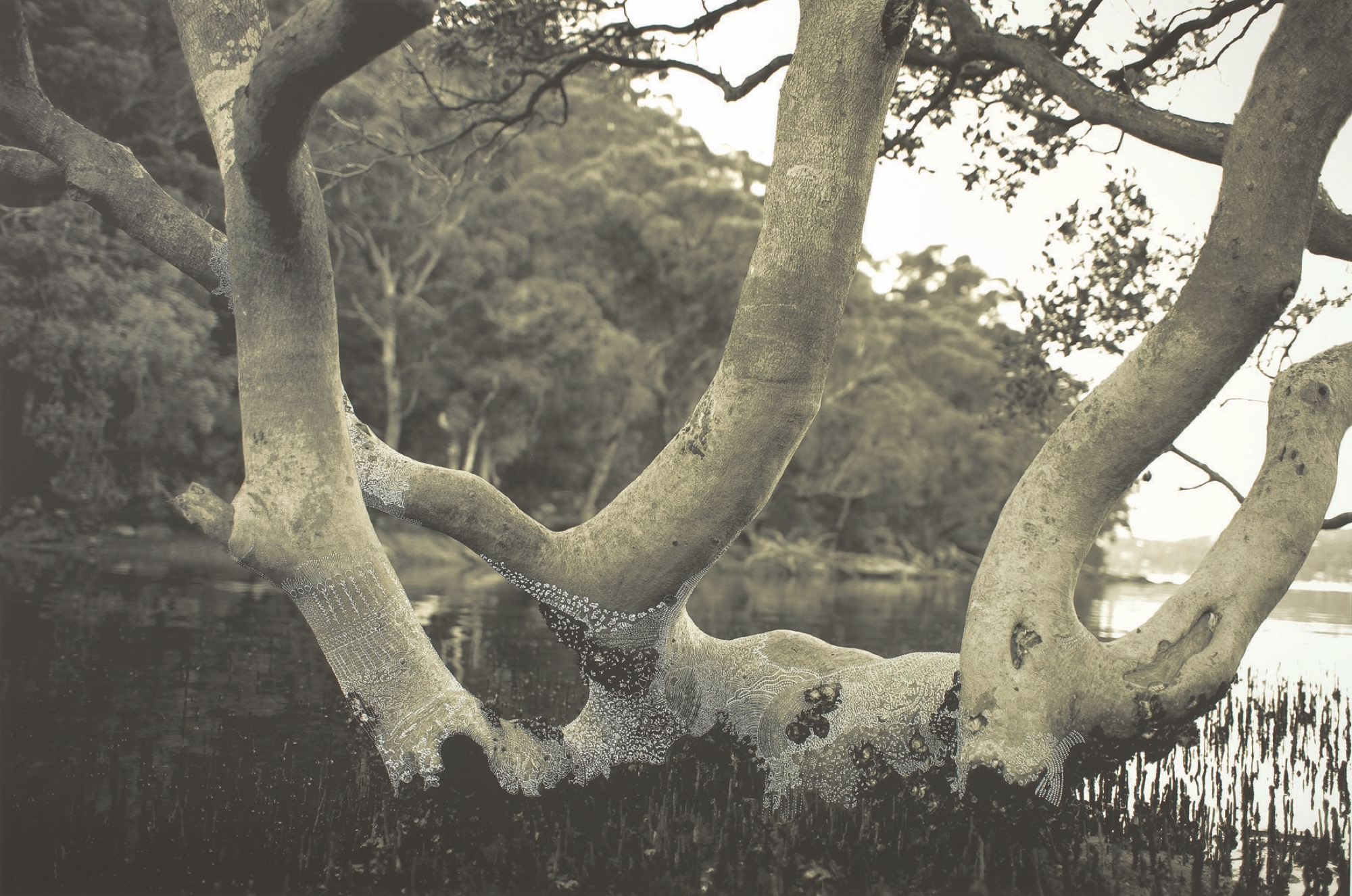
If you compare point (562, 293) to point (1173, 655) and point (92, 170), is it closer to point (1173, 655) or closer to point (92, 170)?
point (92, 170)

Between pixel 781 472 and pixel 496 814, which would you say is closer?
pixel 781 472

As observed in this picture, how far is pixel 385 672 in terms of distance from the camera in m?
4.49

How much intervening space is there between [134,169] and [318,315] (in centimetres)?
131

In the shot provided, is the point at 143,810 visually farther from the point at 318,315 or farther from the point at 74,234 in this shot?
the point at 74,234

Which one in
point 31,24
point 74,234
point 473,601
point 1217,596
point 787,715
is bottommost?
point 473,601

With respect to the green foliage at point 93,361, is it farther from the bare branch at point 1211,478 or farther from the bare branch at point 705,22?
the bare branch at point 1211,478

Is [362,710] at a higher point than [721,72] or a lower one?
lower

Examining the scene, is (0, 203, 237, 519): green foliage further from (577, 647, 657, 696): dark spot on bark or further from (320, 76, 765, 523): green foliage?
(577, 647, 657, 696): dark spot on bark

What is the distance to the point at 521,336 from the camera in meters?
25.1

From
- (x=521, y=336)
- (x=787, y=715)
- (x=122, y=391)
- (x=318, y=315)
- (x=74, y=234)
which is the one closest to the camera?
(x=318, y=315)

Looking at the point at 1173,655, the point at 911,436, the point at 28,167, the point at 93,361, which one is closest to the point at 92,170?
the point at 28,167

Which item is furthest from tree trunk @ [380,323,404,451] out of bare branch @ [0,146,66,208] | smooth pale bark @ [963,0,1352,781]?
smooth pale bark @ [963,0,1352,781]

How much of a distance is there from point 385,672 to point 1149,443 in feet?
11.6

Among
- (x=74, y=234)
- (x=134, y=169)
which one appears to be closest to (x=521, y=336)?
(x=74, y=234)
